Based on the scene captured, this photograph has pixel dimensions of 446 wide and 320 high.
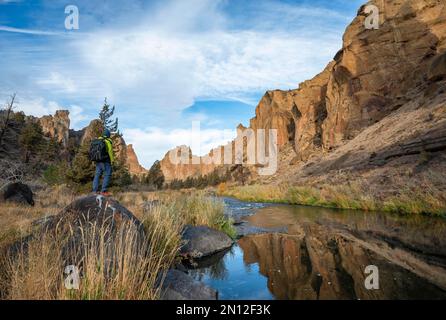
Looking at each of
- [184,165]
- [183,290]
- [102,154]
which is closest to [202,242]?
[183,290]

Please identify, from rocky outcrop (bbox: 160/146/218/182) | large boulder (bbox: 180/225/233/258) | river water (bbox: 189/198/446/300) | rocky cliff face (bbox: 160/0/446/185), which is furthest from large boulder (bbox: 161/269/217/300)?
rocky outcrop (bbox: 160/146/218/182)

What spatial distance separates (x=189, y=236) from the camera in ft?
25.2

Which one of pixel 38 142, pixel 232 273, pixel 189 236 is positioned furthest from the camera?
pixel 38 142

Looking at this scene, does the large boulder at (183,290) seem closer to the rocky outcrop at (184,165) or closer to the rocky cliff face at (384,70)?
the rocky cliff face at (384,70)

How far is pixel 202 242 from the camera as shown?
761 centimetres

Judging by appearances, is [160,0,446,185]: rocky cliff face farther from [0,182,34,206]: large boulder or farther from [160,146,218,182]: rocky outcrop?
[160,146,218,182]: rocky outcrop

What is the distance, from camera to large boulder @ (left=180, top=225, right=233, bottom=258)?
7057mm

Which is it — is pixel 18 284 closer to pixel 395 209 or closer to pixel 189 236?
pixel 189 236

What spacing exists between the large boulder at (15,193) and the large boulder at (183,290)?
13934 millimetres

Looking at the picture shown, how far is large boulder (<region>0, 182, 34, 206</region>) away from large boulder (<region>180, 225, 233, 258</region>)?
11.5m
